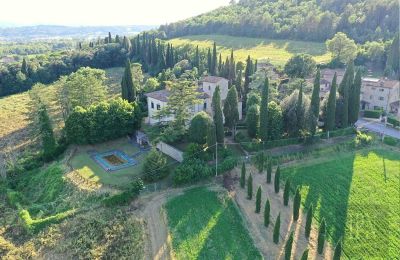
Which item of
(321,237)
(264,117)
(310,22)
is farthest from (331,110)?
(310,22)

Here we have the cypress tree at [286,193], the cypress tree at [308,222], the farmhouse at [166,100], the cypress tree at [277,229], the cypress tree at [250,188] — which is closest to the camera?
the cypress tree at [277,229]

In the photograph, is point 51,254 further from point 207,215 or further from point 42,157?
point 42,157

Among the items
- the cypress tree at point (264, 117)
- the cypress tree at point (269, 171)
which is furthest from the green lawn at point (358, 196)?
the cypress tree at point (264, 117)

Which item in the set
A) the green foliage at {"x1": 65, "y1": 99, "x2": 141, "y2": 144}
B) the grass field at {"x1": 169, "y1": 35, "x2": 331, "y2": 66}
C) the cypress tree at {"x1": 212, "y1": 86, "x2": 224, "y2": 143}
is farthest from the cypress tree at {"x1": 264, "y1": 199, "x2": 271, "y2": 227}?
the grass field at {"x1": 169, "y1": 35, "x2": 331, "y2": 66}

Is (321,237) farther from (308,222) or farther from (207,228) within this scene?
(207,228)

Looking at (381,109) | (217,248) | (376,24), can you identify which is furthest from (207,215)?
(376,24)

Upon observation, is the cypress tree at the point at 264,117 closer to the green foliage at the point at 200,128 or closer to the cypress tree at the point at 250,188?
the green foliage at the point at 200,128
